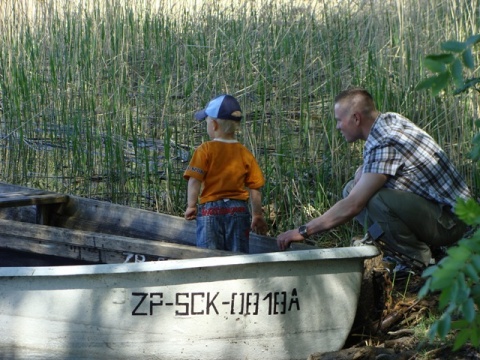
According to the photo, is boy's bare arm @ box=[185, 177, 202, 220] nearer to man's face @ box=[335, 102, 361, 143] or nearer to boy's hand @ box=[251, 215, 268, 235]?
boy's hand @ box=[251, 215, 268, 235]

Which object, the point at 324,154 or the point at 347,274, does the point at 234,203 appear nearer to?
the point at 347,274

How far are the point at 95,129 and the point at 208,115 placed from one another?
214 cm

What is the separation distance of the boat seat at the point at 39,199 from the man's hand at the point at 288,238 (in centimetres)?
166

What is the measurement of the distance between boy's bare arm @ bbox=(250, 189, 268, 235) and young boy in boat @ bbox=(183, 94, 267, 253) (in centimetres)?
9

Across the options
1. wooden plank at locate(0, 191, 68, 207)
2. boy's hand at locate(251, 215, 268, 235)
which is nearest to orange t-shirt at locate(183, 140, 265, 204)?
boy's hand at locate(251, 215, 268, 235)

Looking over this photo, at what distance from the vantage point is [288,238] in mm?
3746

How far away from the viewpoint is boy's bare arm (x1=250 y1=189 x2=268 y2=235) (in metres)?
4.09

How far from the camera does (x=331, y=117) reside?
5027 mm

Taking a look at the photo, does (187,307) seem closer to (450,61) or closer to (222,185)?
(222,185)

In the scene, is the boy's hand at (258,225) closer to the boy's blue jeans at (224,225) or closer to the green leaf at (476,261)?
the boy's blue jeans at (224,225)

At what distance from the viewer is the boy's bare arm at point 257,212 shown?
409cm

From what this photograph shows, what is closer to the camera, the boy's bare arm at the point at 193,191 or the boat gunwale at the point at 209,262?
the boat gunwale at the point at 209,262

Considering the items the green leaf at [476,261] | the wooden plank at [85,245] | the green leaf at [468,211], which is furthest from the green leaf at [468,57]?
the wooden plank at [85,245]

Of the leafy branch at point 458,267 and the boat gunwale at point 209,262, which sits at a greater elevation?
the leafy branch at point 458,267
